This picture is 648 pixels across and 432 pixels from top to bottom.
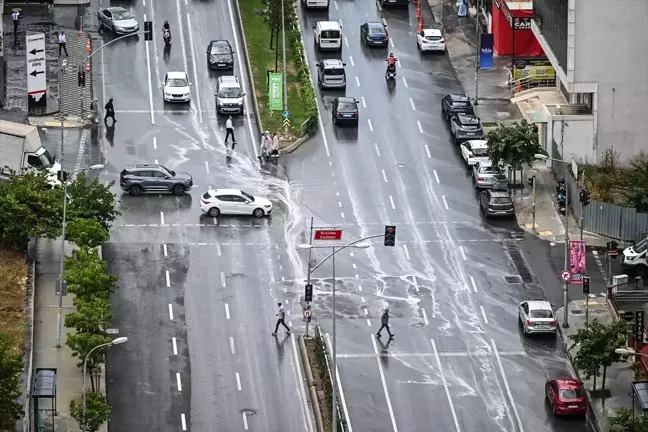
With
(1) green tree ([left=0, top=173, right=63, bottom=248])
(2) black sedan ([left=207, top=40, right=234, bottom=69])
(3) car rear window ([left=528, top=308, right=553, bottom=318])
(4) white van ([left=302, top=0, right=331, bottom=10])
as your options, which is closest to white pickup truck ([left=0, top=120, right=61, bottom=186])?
(1) green tree ([left=0, top=173, right=63, bottom=248])

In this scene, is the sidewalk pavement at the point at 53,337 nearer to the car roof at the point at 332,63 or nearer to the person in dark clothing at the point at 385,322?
the person in dark clothing at the point at 385,322

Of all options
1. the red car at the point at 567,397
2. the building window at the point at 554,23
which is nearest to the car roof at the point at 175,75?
the building window at the point at 554,23

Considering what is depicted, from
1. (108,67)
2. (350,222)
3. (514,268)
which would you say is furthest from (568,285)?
(108,67)

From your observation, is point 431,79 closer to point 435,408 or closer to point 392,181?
point 392,181

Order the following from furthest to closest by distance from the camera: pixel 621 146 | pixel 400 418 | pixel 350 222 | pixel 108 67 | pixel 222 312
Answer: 1. pixel 108 67
2. pixel 621 146
3. pixel 350 222
4. pixel 222 312
5. pixel 400 418

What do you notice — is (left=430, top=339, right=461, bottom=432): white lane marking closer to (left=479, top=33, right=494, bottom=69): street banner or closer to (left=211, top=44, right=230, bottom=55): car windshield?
(left=479, top=33, right=494, bottom=69): street banner

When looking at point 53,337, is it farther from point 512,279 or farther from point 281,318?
point 512,279
